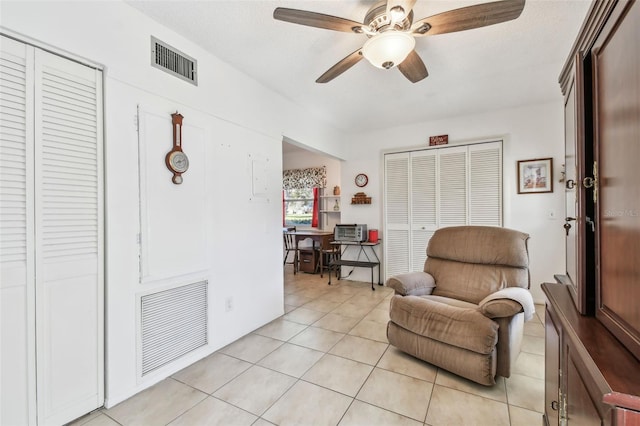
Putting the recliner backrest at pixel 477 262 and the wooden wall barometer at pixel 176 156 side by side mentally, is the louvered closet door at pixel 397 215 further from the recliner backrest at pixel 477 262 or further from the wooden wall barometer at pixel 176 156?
the wooden wall barometer at pixel 176 156

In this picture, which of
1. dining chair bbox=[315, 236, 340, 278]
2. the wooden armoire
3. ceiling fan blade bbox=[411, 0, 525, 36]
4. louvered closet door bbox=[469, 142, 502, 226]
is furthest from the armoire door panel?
dining chair bbox=[315, 236, 340, 278]

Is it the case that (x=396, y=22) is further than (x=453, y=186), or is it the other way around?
(x=453, y=186)

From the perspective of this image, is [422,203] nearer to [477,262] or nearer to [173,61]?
[477,262]

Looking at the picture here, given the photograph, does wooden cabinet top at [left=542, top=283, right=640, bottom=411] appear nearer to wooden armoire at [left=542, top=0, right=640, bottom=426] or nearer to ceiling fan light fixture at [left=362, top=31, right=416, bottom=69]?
wooden armoire at [left=542, top=0, right=640, bottom=426]

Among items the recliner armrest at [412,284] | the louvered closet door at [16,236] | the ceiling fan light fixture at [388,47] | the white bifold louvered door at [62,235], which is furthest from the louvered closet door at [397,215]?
the louvered closet door at [16,236]

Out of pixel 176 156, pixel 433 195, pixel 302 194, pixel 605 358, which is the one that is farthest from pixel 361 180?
pixel 605 358

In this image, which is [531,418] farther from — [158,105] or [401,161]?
[401,161]

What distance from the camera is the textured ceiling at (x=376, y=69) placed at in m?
1.84

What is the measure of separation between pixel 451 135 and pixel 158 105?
3687 mm

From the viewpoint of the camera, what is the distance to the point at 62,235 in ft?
5.14

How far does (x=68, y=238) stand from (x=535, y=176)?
15.3 feet

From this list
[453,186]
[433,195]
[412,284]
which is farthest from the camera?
[433,195]

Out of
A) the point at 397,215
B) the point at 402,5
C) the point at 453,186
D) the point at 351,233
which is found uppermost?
the point at 402,5

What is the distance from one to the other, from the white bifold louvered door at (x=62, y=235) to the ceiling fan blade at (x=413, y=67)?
6.63 ft
